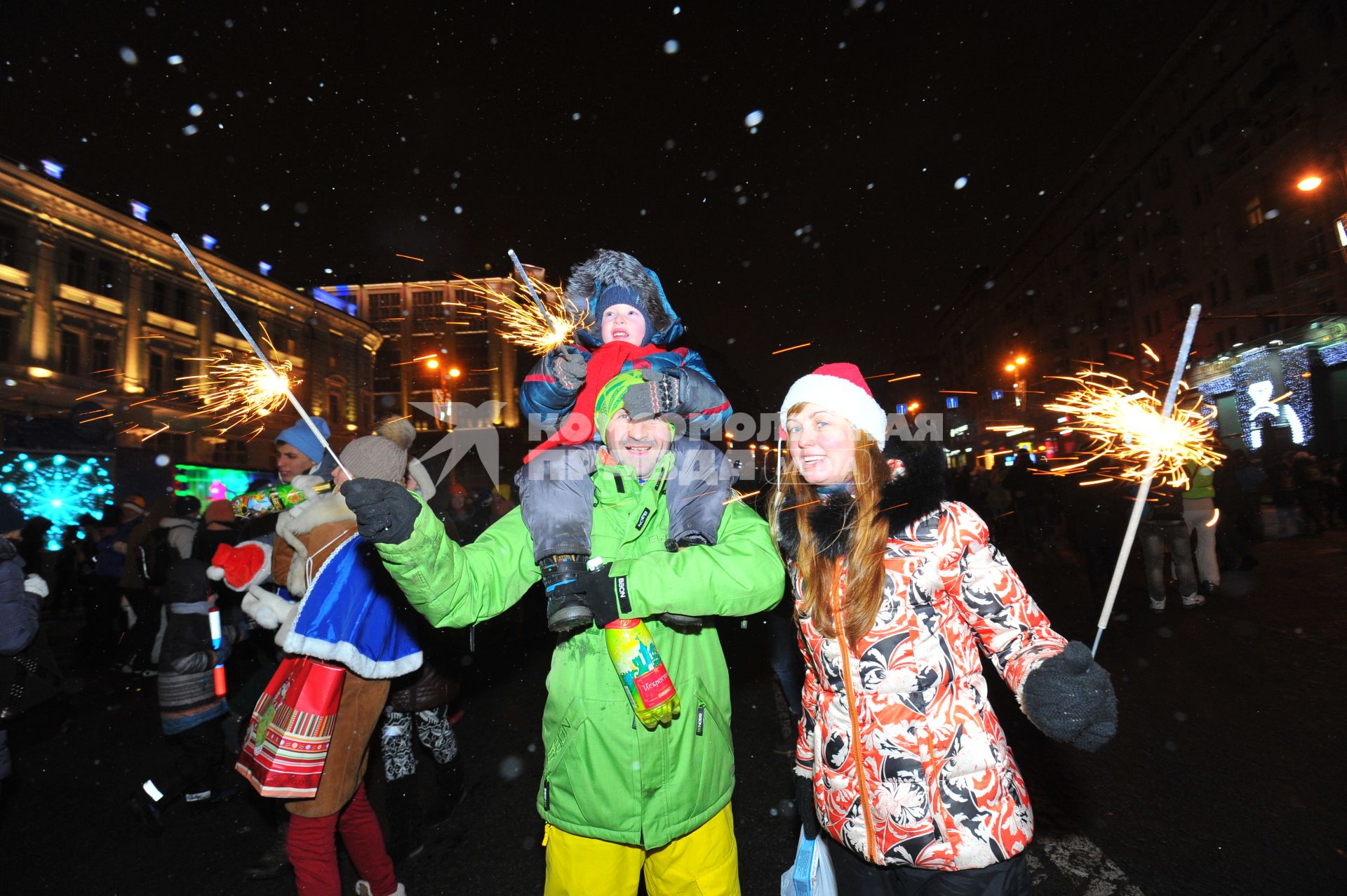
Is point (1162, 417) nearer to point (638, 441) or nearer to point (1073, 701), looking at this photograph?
point (1073, 701)

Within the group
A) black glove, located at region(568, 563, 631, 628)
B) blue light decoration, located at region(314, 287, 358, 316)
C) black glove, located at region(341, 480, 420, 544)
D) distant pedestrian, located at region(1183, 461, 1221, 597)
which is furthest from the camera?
blue light decoration, located at region(314, 287, 358, 316)

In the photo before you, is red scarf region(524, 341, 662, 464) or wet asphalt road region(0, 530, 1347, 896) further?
wet asphalt road region(0, 530, 1347, 896)

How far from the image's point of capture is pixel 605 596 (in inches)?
73.3

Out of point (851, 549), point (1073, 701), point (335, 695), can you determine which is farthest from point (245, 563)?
point (1073, 701)

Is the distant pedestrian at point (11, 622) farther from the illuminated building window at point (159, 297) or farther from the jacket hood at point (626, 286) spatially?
the illuminated building window at point (159, 297)

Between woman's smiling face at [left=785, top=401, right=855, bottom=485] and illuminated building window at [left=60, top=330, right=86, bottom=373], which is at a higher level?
illuminated building window at [left=60, top=330, right=86, bottom=373]

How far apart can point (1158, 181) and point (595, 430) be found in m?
40.3

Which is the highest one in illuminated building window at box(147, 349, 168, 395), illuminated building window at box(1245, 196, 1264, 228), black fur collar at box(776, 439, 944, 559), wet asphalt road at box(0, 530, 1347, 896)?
illuminated building window at box(1245, 196, 1264, 228)

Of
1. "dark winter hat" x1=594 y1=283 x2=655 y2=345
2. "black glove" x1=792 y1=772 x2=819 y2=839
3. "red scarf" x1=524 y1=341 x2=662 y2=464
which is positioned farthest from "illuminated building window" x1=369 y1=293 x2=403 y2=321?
"black glove" x1=792 y1=772 x2=819 y2=839

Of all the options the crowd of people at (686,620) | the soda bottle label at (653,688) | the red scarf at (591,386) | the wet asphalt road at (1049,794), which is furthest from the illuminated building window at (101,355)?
the soda bottle label at (653,688)

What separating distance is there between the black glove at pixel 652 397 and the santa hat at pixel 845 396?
1.49 ft

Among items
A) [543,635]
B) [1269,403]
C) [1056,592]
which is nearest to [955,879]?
[543,635]

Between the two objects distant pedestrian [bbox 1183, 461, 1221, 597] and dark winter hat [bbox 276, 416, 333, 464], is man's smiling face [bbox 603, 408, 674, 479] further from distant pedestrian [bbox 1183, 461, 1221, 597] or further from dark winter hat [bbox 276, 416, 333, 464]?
distant pedestrian [bbox 1183, 461, 1221, 597]

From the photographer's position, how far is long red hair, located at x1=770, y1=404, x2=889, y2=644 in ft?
6.32
